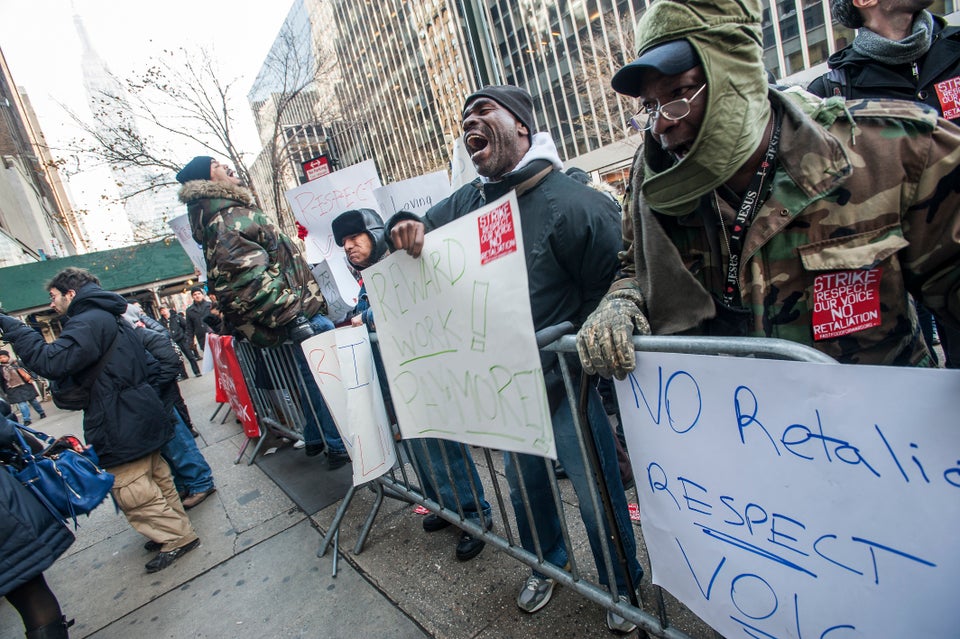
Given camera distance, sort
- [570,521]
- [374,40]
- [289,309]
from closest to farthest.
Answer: [570,521]
[289,309]
[374,40]

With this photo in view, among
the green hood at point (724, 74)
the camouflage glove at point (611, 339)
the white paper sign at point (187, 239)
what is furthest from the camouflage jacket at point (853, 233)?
the white paper sign at point (187, 239)

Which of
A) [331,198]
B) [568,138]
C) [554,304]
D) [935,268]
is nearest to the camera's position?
[935,268]

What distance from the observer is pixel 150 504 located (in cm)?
330

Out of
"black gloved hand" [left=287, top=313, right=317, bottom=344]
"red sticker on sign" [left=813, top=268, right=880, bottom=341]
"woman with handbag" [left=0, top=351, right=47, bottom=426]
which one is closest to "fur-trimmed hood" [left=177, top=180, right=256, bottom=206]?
"black gloved hand" [left=287, top=313, right=317, bottom=344]

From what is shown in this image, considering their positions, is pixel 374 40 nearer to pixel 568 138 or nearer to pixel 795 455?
pixel 568 138

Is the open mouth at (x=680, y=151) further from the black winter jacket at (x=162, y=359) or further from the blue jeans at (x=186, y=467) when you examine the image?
the blue jeans at (x=186, y=467)

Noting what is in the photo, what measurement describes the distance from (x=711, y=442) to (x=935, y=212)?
73 centimetres

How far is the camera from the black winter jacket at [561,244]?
189 centimetres

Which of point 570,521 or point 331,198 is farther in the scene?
point 331,198

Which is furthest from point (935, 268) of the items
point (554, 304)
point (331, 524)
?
point (331, 524)

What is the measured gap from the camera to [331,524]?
10.6ft

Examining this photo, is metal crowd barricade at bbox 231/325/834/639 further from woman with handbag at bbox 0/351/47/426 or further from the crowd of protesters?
woman with handbag at bbox 0/351/47/426

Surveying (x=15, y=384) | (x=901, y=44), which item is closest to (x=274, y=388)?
(x=901, y=44)

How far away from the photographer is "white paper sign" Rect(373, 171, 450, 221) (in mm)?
4547
